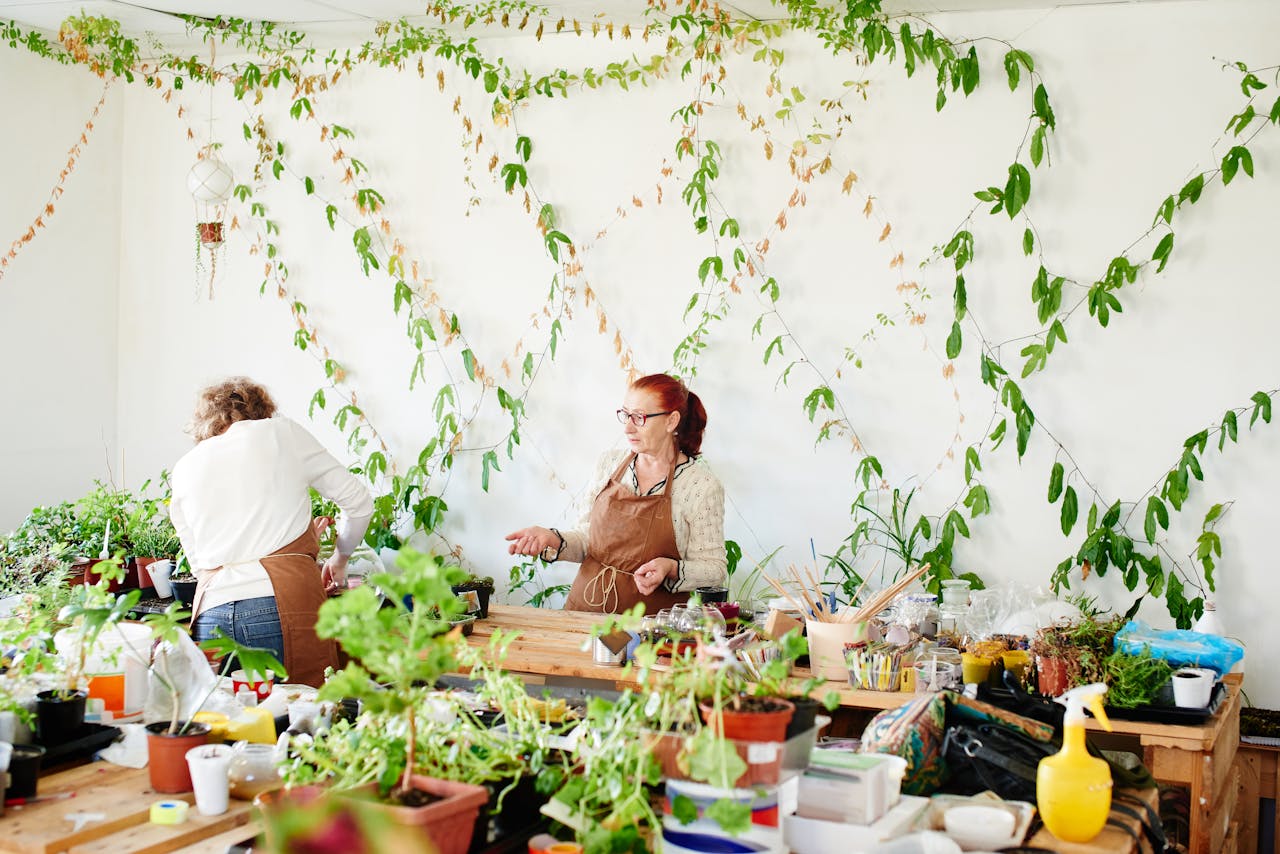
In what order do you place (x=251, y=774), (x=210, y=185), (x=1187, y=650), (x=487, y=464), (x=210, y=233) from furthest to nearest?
(x=210, y=233)
(x=210, y=185)
(x=487, y=464)
(x=1187, y=650)
(x=251, y=774)

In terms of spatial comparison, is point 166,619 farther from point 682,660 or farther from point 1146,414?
point 1146,414

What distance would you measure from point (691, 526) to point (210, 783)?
2546 millimetres

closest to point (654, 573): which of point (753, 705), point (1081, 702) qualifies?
point (1081, 702)

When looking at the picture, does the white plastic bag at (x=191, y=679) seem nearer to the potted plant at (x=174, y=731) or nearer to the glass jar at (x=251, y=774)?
the potted plant at (x=174, y=731)

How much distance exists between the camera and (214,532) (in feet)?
13.3

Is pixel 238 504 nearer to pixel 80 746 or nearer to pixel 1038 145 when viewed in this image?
pixel 80 746

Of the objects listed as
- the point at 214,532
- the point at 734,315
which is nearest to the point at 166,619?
the point at 214,532

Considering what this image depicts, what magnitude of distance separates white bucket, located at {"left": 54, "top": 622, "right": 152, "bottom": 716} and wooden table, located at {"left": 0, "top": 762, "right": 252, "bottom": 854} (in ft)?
1.22

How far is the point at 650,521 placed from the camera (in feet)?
15.1

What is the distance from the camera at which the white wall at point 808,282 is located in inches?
185

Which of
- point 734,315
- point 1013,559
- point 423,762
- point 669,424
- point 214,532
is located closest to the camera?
point 423,762

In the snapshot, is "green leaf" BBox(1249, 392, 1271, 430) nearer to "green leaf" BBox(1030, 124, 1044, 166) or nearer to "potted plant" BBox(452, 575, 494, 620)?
"green leaf" BBox(1030, 124, 1044, 166)

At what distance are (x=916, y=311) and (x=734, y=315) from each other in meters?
0.77

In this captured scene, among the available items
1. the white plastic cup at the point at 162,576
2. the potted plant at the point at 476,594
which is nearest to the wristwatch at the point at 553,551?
the potted plant at the point at 476,594
